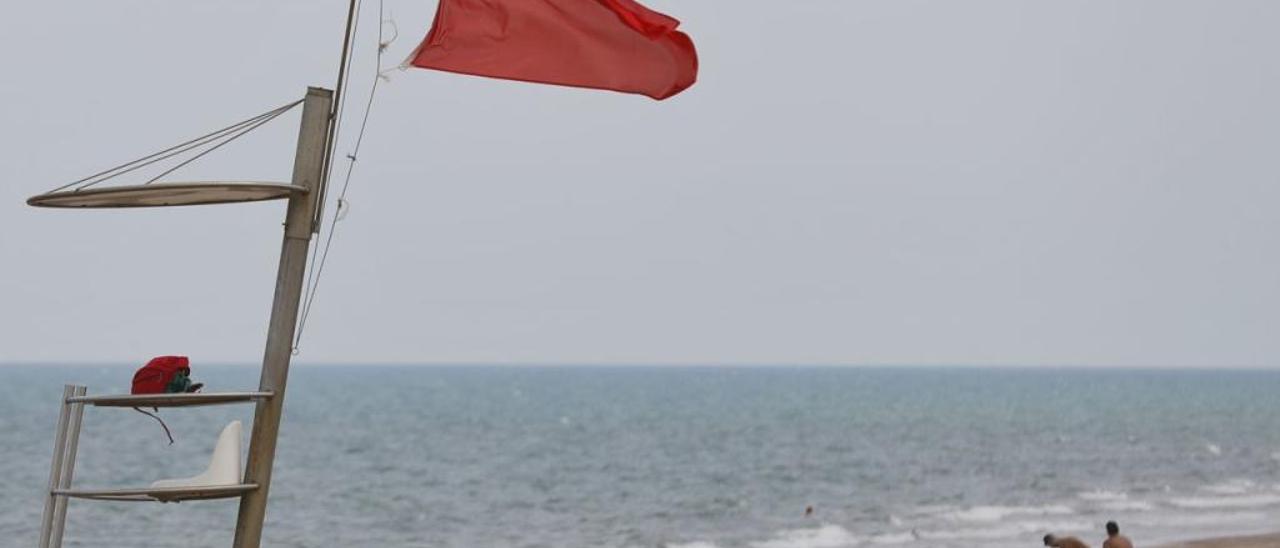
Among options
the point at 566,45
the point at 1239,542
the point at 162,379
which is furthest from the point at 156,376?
the point at 1239,542

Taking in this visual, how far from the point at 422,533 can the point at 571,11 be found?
124 ft

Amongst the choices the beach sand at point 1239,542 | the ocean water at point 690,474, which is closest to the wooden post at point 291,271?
the beach sand at point 1239,542

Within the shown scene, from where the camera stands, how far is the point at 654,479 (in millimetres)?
63969

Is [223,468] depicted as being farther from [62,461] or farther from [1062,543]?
[1062,543]

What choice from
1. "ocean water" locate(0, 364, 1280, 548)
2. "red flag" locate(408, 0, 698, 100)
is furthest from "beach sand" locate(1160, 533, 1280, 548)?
"red flag" locate(408, 0, 698, 100)

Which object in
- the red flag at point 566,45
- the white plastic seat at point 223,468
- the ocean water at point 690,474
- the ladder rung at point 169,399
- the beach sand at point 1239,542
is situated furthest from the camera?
the ocean water at point 690,474

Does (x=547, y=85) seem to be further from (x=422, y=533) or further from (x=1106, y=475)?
(x=1106, y=475)

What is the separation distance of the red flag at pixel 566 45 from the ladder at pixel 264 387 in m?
0.73

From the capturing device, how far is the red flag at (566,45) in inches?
341

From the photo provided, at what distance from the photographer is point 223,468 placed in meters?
8.17

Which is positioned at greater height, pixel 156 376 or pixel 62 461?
pixel 156 376

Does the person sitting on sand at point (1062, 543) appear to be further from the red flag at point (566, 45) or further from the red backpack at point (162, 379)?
the red backpack at point (162, 379)

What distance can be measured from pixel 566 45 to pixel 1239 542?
84.9 ft

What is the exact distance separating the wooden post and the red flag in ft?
2.16
